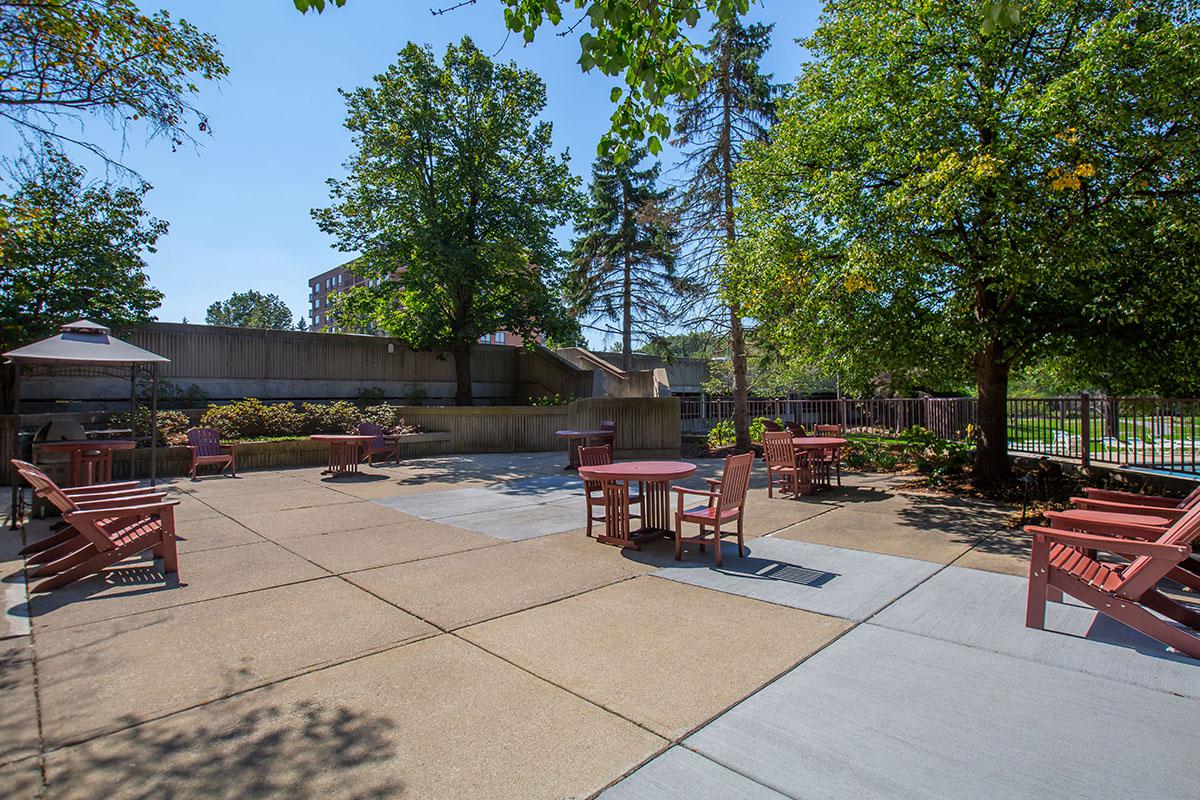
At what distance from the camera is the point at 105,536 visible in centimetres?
525

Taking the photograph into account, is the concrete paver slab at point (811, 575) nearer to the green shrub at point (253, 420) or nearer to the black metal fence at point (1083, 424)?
the black metal fence at point (1083, 424)

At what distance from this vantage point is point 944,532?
→ 7.36m

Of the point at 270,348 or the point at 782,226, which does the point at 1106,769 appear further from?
the point at 270,348

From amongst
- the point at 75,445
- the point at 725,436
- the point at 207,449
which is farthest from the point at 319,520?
the point at 725,436

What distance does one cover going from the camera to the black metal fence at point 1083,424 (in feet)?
31.6

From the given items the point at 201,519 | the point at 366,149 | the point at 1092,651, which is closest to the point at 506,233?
the point at 366,149

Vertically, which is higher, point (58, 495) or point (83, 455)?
point (83, 455)

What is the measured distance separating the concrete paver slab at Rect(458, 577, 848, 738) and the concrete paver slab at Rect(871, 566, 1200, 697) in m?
0.77

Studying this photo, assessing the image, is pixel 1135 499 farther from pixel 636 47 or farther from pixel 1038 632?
pixel 636 47

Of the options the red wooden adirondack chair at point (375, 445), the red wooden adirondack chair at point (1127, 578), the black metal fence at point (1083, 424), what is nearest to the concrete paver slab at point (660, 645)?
the red wooden adirondack chair at point (1127, 578)

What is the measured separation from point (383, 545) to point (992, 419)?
32.6ft

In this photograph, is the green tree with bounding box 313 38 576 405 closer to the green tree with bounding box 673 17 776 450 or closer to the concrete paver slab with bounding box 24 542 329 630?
the green tree with bounding box 673 17 776 450

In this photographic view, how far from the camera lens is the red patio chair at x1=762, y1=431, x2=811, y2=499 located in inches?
376

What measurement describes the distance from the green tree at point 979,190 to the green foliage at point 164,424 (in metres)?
12.4
